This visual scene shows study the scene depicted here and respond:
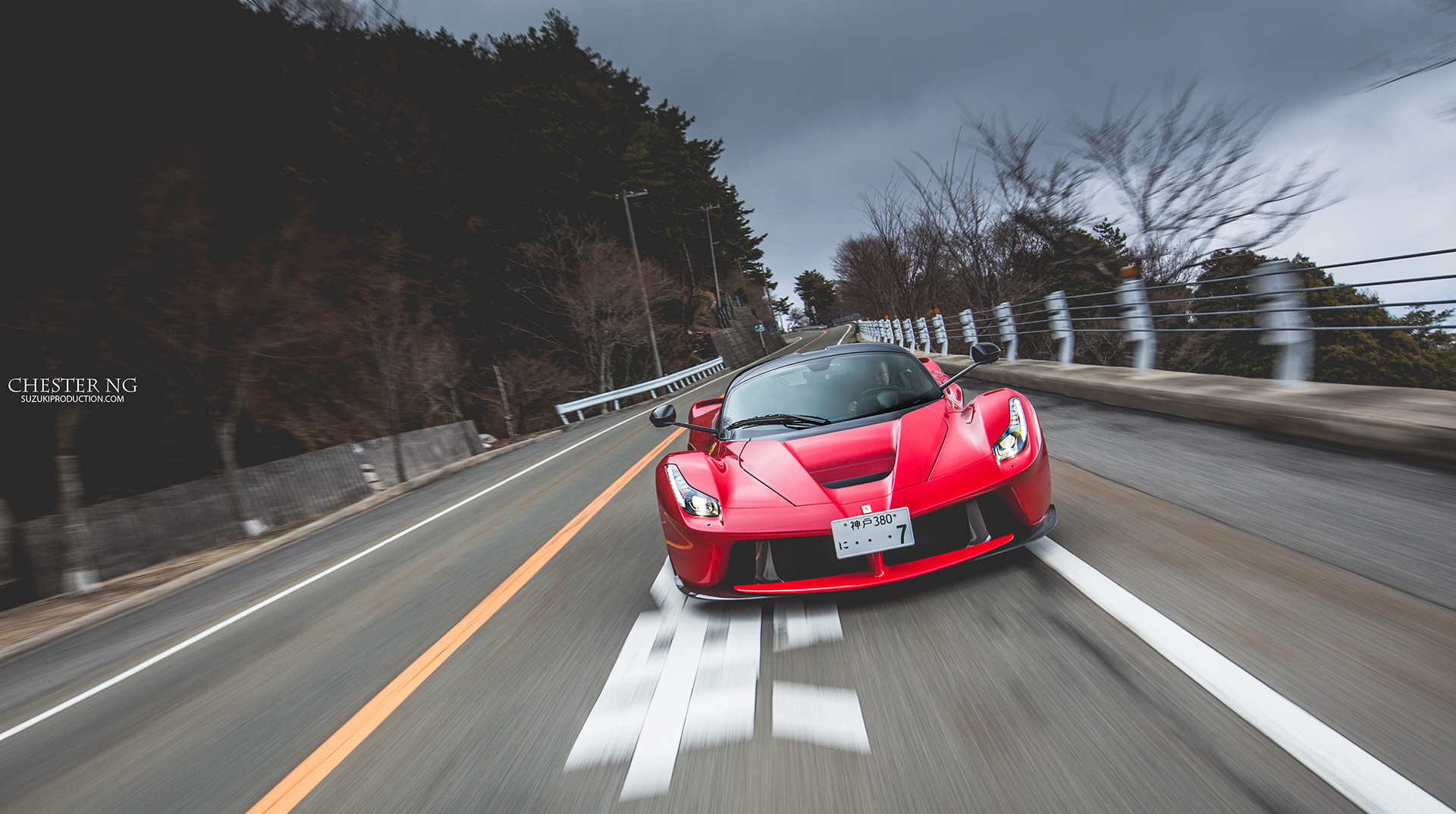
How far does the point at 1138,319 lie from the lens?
270 inches

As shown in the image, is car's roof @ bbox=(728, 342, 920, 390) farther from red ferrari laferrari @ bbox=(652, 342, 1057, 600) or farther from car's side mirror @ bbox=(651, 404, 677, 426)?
red ferrari laferrari @ bbox=(652, 342, 1057, 600)

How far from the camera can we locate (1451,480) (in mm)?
3270

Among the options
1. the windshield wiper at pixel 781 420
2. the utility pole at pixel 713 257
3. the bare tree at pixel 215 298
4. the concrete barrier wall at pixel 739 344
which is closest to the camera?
the windshield wiper at pixel 781 420

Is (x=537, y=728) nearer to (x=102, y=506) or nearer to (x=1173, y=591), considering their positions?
(x=1173, y=591)


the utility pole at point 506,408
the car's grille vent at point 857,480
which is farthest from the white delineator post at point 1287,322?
the utility pole at point 506,408

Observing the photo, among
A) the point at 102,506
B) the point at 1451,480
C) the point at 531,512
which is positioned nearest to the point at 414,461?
the point at 102,506

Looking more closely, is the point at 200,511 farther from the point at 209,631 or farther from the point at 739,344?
the point at 739,344

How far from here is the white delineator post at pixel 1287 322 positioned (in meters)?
4.86

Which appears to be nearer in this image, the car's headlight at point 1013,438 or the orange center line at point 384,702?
the orange center line at point 384,702

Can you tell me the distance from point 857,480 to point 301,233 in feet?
55.4

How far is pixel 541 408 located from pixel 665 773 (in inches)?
1207

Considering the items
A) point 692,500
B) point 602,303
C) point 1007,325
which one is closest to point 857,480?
point 692,500

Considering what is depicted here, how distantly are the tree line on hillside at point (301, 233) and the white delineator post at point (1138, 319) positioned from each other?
13421 mm

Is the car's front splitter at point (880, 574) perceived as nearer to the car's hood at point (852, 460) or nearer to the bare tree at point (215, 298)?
the car's hood at point (852, 460)
